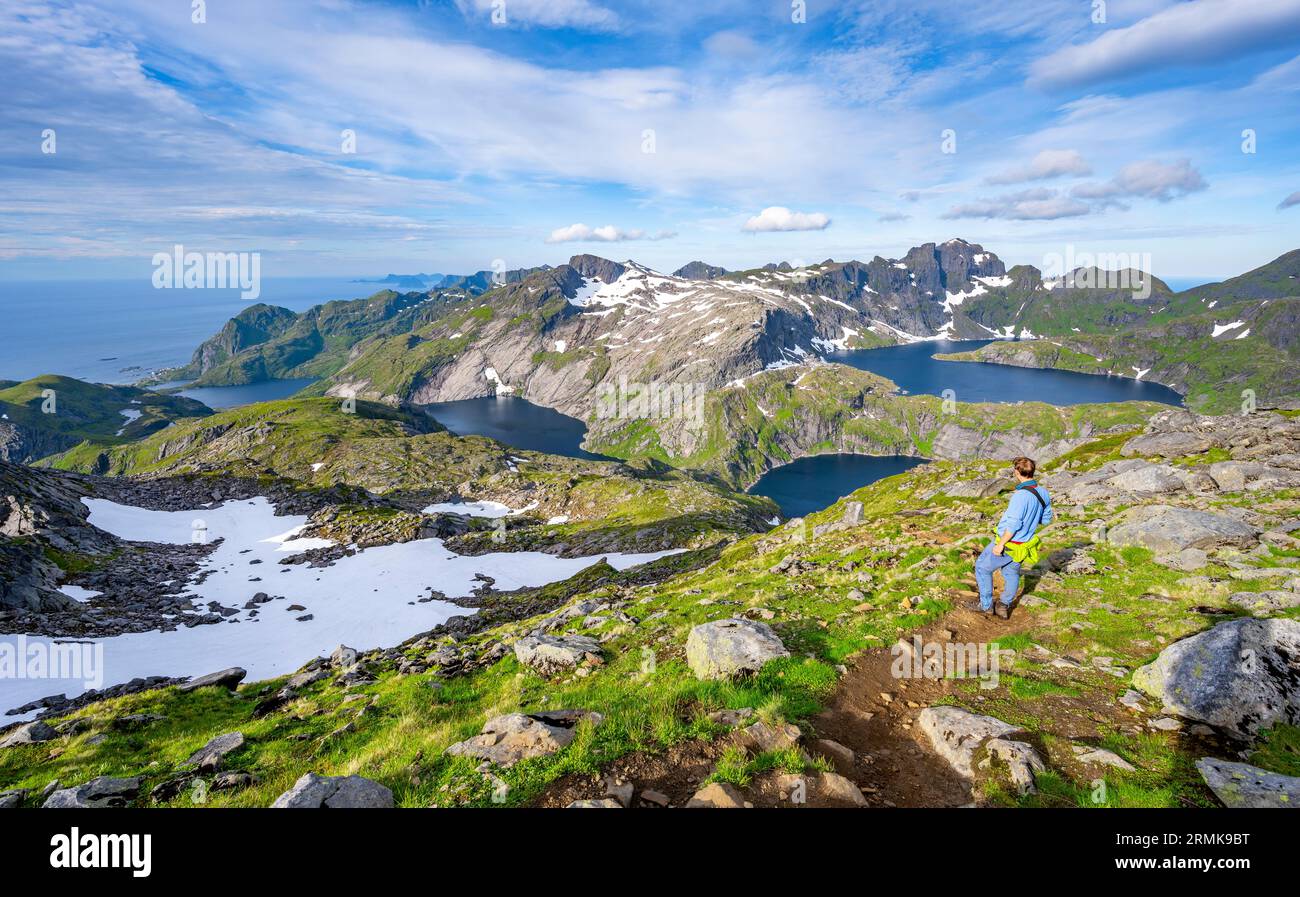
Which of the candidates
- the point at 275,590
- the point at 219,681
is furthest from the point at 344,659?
the point at 275,590

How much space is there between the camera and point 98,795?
35.4ft

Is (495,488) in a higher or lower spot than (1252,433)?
lower

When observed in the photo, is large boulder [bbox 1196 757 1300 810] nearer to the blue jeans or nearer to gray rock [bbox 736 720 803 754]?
gray rock [bbox 736 720 803 754]

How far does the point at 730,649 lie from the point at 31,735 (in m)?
22.3

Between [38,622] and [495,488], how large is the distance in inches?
3475

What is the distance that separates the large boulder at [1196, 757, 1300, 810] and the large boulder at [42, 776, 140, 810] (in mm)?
19687

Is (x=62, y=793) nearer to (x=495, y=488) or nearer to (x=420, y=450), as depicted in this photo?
(x=495, y=488)

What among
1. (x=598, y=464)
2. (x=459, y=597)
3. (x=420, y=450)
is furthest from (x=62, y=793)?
(x=420, y=450)

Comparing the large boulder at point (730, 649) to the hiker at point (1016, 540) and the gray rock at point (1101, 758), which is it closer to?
the gray rock at point (1101, 758)

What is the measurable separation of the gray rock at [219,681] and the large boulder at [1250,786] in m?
31.4

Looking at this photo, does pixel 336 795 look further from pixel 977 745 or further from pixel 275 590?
pixel 275 590

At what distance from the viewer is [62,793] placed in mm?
10547

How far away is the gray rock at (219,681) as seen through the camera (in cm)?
2242

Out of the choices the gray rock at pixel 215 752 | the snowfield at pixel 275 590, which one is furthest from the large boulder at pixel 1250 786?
the snowfield at pixel 275 590
